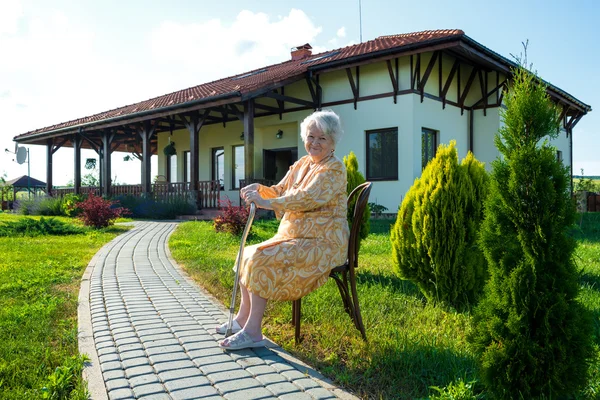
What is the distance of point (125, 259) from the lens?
22.7ft

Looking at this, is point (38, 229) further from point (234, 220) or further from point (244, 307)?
point (244, 307)

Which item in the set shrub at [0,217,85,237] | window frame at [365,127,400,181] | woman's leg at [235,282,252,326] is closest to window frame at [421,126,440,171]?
window frame at [365,127,400,181]

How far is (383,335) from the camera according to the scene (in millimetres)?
3322

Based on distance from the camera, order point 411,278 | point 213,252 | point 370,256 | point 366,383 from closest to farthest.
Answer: point 366,383 < point 411,278 < point 370,256 < point 213,252

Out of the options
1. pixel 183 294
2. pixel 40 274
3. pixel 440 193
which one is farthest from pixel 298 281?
pixel 40 274

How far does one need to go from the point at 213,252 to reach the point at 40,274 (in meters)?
2.54

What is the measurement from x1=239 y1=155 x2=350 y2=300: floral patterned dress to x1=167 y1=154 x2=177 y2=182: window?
18457mm

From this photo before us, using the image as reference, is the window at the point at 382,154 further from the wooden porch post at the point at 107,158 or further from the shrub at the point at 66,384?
the shrub at the point at 66,384

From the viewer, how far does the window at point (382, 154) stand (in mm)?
13000

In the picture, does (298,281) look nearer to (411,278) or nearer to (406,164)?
(411,278)

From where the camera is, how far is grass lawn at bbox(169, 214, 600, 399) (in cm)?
264

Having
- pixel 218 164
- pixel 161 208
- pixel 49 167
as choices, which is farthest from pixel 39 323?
pixel 49 167

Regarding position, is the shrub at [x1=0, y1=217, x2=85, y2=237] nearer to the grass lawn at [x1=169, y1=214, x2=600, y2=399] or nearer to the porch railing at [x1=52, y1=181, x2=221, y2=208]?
the porch railing at [x1=52, y1=181, x2=221, y2=208]

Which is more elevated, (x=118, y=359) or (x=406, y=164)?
(x=406, y=164)
